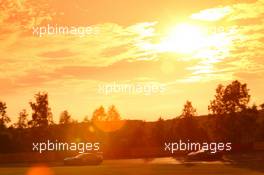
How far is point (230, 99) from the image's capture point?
228 feet

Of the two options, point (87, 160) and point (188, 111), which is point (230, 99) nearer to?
point (188, 111)

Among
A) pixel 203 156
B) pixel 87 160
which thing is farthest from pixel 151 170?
pixel 203 156

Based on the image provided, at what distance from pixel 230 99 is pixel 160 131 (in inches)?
382

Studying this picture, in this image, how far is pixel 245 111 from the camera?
69.0m

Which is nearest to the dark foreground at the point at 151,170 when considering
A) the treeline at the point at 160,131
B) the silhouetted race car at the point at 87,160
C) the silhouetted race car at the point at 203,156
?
the silhouetted race car at the point at 87,160

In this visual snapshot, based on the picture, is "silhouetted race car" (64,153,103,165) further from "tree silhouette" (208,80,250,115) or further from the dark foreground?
"tree silhouette" (208,80,250,115)

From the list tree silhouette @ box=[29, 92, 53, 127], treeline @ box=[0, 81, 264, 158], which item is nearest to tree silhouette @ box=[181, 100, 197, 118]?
treeline @ box=[0, 81, 264, 158]

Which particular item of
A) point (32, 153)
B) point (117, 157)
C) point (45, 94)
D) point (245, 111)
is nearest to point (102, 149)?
point (117, 157)

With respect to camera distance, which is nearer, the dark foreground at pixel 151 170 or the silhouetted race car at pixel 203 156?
the dark foreground at pixel 151 170

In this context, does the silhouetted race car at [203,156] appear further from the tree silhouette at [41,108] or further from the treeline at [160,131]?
the tree silhouette at [41,108]

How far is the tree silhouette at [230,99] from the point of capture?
67375 mm

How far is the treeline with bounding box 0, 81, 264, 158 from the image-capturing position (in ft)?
211

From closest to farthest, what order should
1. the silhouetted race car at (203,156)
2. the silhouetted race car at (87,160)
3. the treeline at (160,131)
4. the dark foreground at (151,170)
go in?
the dark foreground at (151,170), the silhouetted race car at (87,160), the silhouetted race car at (203,156), the treeline at (160,131)

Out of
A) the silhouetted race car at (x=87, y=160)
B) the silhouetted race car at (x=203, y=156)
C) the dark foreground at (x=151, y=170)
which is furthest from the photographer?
the silhouetted race car at (x=203, y=156)
